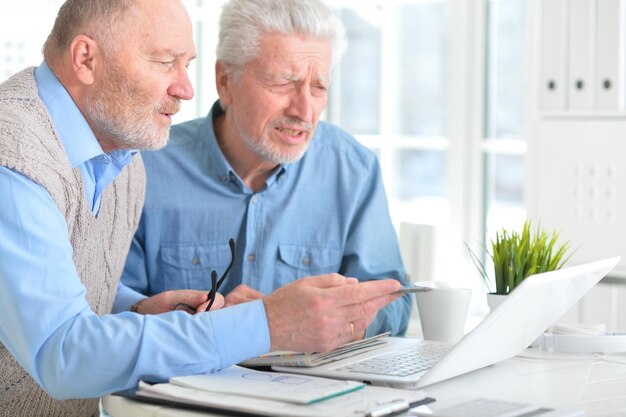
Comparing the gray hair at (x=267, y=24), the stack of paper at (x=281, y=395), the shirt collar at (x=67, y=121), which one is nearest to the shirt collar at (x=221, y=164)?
the gray hair at (x=267, y=24)

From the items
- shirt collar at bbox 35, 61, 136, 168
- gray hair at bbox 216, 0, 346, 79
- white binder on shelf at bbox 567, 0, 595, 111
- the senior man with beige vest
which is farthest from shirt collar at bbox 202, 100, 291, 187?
white binder on shelf at bbox 567, 0, 595, 111

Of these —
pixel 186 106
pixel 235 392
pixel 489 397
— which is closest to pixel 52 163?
pixel 235 392

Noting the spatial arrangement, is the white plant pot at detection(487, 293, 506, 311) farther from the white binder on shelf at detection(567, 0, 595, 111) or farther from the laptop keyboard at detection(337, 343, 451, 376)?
the white binder on shelf at detection(567, 0, 595, 111)

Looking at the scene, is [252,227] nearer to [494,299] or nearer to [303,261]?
[303,261]

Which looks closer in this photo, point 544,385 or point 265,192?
point 544,385

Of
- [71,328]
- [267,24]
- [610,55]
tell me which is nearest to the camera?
[71,328]

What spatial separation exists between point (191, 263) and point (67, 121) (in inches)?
26.4

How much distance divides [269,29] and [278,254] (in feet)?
1.74

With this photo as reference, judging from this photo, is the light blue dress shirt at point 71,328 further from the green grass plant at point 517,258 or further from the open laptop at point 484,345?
the green grass plant at point 517,258

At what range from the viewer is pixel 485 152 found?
13.8ft

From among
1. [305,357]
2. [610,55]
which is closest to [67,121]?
[305,357]

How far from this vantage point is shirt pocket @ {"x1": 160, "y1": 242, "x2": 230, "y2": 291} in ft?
7.68

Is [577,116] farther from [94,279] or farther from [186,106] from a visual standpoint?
[186,106]

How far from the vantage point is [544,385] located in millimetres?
1578
